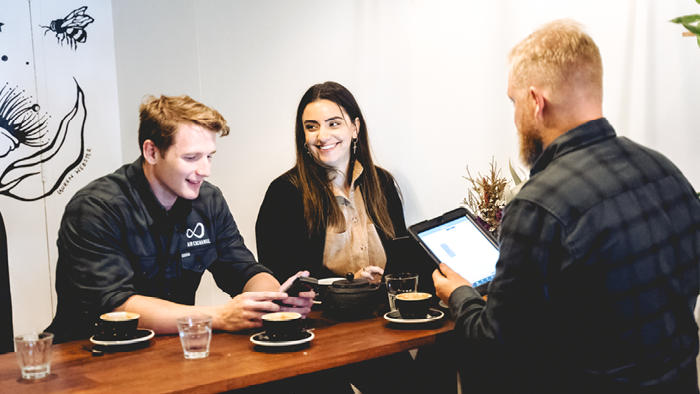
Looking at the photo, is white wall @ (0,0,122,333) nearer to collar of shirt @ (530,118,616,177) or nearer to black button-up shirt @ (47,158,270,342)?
black button-up shirt @ (47,158,270,342)

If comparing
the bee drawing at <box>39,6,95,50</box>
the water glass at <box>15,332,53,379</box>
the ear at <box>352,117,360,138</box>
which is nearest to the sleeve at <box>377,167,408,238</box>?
the ear at <box>352,117,360,138</box>

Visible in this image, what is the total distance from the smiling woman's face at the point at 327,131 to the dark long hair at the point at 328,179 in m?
0.03

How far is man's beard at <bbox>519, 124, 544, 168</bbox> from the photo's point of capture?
135 cm

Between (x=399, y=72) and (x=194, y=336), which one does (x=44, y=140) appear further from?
(x=194, y=336)

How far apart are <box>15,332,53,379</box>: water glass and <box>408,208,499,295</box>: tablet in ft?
3.42

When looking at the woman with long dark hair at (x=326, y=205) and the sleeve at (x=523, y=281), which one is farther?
the woman with long dark hair at (x=326, y=205)

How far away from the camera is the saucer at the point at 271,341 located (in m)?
1.47

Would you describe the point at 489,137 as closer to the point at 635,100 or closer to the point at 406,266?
the point at 635,100

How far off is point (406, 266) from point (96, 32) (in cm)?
302

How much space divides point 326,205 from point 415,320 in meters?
1.18

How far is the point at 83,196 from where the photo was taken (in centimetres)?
192

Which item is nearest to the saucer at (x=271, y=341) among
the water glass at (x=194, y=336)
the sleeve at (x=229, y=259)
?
the water glass at (x=194, y=336)

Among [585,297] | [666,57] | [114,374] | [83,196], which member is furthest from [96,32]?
[585,297]

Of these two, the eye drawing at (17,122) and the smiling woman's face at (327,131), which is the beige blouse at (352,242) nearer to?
the smiling woman's face at (327,131)
